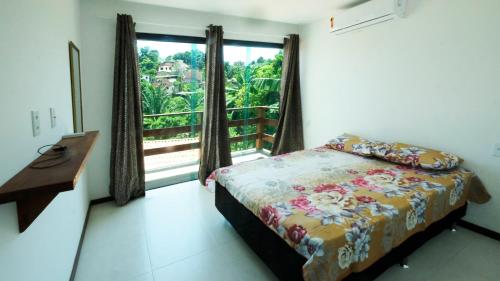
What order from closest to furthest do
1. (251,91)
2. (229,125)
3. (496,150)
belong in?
(496,150), (229,125), (251,91)

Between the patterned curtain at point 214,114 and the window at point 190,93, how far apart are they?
6.9 inches

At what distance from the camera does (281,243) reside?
1.65 meters

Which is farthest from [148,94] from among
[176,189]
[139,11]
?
[176,189]

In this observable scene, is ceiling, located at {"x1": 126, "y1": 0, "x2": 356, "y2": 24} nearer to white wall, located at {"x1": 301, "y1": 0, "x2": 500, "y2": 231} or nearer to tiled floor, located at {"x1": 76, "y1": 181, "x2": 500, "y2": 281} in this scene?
white wall, located at {"x1": 301, "y1": 0, "x2": 500, "y2": 231}

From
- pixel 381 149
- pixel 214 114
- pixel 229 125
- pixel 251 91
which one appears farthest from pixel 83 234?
pixel 381 149

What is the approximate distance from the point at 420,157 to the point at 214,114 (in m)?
2.56

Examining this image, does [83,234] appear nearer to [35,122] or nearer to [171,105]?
[35,122]

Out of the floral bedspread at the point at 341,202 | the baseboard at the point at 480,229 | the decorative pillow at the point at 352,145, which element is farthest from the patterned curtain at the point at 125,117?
the baseboard at the point at 480,229

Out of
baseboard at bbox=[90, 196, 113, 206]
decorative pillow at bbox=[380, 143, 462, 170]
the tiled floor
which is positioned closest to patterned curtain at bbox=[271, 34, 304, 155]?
decorative pillow at bbox=[380, 143, 462, 170]

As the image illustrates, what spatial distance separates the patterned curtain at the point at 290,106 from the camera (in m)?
4.15

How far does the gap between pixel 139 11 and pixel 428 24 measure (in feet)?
10.7

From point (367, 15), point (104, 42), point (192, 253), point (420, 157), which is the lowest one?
point (192, 253)

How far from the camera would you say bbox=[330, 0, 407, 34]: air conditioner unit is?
8.78 feet

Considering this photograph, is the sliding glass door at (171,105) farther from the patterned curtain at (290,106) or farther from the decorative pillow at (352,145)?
the decorative pillow at (352,145)
